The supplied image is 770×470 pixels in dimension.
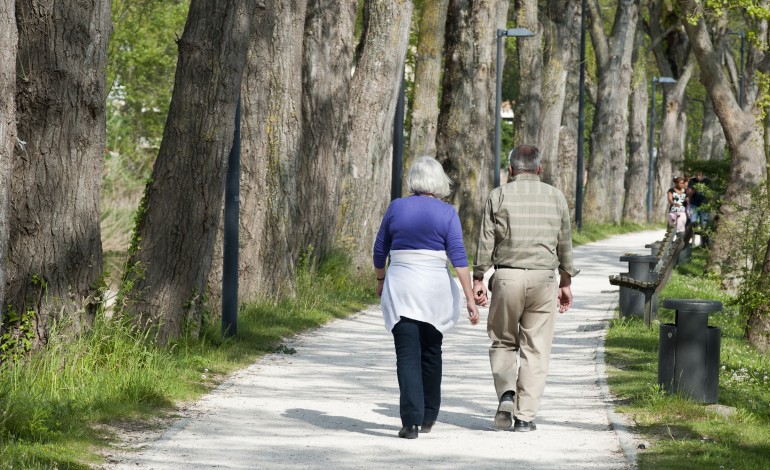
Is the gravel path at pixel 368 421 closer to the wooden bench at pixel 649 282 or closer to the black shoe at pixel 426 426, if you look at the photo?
the black shoe at pixel 426 426

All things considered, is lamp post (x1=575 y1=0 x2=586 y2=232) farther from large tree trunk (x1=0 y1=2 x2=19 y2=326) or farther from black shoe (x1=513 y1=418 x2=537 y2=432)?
large tree trunk (x1=0 y1=2 x2=19 y2=326)

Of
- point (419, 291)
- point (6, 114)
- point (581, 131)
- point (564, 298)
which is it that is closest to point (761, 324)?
point (564, 298)

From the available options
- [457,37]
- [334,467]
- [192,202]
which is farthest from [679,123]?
[334,467]

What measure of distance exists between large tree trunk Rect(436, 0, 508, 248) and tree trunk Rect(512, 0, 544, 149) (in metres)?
4.99

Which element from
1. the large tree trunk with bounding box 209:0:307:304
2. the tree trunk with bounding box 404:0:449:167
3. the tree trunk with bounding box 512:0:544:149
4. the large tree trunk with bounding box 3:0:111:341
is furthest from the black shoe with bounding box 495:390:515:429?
the tree trunk with bounding box 512:0:544:149

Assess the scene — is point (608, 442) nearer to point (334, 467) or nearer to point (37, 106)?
point (334, 467)

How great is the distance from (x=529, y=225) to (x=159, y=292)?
3814mm

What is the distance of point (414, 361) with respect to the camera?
28.6 ft

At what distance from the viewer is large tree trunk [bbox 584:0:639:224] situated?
44.0 meters

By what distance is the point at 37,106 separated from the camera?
1009 cm

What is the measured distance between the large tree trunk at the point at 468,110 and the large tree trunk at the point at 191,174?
15.5 m

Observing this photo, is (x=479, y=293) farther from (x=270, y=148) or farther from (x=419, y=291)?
(x=270, y=148)

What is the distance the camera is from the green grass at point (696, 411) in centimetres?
821

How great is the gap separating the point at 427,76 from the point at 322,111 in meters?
7.28
